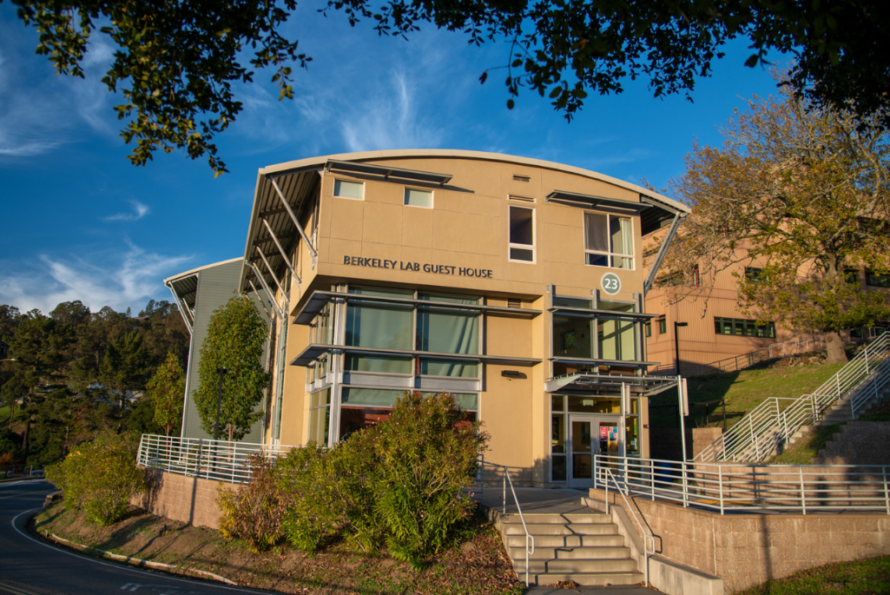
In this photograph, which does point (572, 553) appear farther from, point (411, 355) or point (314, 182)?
point (314, 182)

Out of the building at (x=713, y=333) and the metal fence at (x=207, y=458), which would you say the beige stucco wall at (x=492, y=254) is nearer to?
the metal fence at (x=207, y=458)

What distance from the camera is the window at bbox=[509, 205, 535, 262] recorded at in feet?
60.2

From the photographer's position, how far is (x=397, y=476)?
11.0 m

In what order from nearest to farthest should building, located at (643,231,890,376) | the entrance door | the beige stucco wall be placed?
the beige stucco wall → the entrance door → building, located at (643,231,890,376)

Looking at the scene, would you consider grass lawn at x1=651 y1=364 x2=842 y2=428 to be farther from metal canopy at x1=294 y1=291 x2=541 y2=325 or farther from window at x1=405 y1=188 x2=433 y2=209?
window at x1=405 y1=188 x2=433 y2=209

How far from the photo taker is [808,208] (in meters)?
23.6

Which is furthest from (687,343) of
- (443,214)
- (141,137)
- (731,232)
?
(141,137)

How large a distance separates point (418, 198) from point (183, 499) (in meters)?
10.6

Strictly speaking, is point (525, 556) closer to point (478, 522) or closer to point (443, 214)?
point (478, 522)

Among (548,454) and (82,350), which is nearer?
(548,454)

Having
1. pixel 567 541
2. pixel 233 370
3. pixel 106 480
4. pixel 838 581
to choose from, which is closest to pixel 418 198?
pixel 567 541

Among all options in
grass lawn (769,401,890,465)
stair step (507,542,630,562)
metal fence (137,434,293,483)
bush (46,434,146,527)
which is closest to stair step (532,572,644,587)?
stair step (507,542,630,562)

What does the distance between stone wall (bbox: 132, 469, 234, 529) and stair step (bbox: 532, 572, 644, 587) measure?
297 inches

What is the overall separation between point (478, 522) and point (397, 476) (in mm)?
2366
